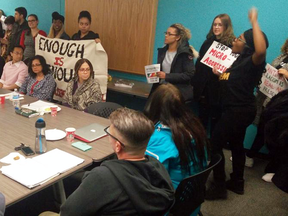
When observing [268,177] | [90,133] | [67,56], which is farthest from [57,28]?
[268,177]

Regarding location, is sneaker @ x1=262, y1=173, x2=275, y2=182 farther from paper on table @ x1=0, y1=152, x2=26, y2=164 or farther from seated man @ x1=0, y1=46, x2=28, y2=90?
seated man @ x1=0, y1=46, x2=28, y2=90

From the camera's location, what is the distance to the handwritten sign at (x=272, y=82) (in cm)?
247

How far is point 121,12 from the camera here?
399cm

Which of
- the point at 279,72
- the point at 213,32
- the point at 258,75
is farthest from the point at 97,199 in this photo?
the point at 213,32

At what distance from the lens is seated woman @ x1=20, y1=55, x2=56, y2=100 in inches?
126

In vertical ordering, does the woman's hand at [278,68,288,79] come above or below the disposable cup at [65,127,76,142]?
above

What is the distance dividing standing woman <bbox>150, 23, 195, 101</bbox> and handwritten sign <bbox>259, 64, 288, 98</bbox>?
76cm

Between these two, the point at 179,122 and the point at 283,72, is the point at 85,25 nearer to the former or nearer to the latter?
the point at 283,72

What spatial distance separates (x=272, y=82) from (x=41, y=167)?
220 cm

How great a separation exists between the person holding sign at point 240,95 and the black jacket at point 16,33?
3.79 metres

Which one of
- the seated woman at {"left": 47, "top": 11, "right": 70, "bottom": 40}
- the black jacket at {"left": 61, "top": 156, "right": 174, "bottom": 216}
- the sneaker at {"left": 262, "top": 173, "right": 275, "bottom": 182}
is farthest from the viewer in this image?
the seated woman at {"left": 47, "top": 11, "right": 70, "bottom": 40}

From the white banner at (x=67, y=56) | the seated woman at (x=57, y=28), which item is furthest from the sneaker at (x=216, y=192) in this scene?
the seated woman at (x=57, y=28)

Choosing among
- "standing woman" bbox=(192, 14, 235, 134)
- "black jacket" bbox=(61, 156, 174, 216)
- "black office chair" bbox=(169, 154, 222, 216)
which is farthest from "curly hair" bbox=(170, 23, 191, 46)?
"black jacket" bbox=(61, 156, 174, 216)

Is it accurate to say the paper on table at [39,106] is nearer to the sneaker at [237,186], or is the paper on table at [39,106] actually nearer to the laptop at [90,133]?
the laptop at [90,133]
